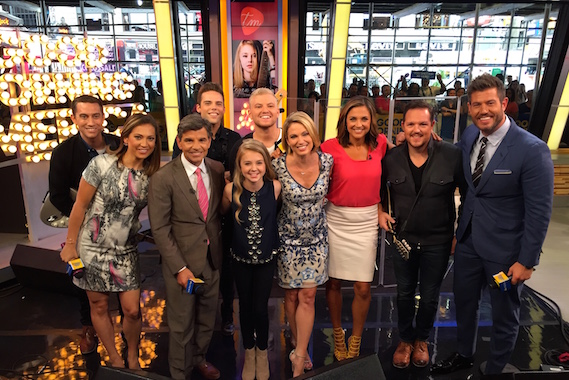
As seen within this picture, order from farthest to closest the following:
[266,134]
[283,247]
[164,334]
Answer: [164,334], [266,134], [283,247]

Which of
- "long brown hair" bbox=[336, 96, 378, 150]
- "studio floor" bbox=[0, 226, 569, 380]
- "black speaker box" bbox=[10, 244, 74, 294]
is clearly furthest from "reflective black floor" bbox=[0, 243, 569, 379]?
"long brown hair" bbox=[336, 96, 378, 150]

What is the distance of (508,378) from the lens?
1.75 m

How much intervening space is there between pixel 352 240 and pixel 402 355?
906 millimetres

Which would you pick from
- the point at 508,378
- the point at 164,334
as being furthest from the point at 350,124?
the point at 164,334

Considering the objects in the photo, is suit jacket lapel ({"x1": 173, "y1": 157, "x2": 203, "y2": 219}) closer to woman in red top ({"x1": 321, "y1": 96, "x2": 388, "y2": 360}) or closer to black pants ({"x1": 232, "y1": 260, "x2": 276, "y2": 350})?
black pants ({"x1": 232, "y1": 260, "x2": 276, "y2": 350})

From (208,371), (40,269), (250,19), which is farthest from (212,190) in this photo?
(250,19)

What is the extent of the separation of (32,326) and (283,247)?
7.73 ft

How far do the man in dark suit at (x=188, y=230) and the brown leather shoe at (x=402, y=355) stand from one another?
4.22 feet

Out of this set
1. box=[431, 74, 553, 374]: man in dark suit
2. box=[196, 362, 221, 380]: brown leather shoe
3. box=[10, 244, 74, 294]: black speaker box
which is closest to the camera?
box=[431, 74, 553, 374]: man in dark suit

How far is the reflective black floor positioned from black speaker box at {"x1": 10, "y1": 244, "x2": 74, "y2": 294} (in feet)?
0.35

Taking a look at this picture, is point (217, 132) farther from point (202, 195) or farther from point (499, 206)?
point (499, 206)

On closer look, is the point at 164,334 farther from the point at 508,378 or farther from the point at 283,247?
the point at 508,378

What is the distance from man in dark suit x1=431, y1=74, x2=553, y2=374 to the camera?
226cm

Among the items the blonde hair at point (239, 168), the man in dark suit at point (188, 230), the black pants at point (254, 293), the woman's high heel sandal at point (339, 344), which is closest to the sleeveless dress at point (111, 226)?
the man in dark suit at point (188, 230)
